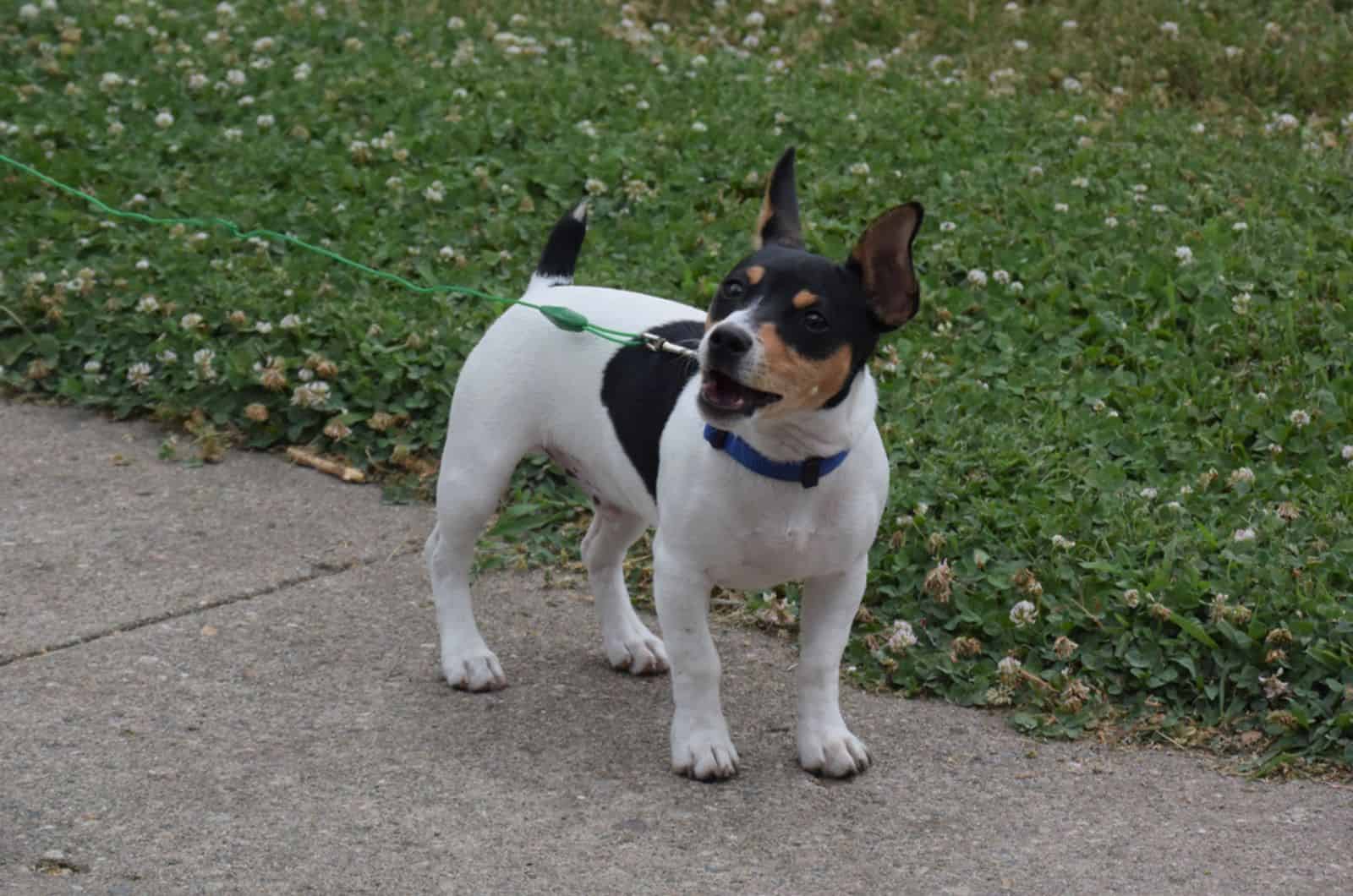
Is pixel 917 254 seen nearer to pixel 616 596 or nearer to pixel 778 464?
pixel 616 596

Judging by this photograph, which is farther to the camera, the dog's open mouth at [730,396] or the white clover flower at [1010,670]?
the white clover flower at [1010,670]

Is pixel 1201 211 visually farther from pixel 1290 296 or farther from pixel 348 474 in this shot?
pixel 348 474

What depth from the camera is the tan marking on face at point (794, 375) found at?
3.88 metres

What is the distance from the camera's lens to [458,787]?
173 inches

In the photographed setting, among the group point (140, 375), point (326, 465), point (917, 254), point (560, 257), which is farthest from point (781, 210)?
point (140, 375)

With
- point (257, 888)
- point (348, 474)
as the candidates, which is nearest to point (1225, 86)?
point (348, 474)

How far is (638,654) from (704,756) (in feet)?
2.38

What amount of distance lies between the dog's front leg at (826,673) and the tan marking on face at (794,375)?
0.60 meters

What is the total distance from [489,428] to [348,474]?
1.80 m

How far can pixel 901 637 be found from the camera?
5.11m

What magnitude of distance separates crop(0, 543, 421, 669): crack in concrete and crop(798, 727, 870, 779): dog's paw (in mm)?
1936

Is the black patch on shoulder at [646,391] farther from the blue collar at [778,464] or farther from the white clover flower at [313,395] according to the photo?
the white clover flower at [313,395]

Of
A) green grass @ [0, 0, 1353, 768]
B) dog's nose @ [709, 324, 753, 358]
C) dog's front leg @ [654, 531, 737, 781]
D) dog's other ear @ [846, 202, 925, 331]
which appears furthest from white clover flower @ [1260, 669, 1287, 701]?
dog's nose @ [709, 324, 753, 358]

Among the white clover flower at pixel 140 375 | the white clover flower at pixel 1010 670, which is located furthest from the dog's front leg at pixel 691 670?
the white clover flower at pixel 140 375
